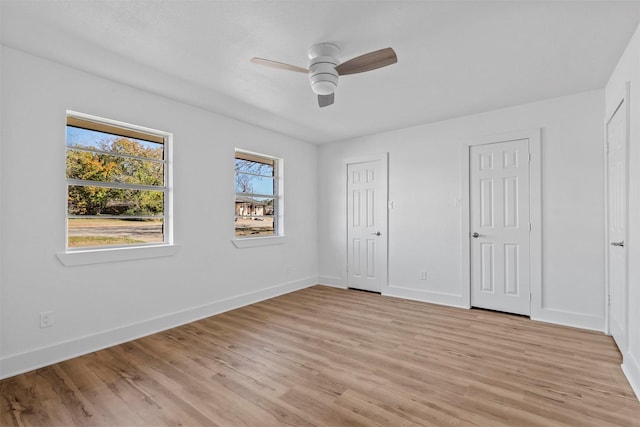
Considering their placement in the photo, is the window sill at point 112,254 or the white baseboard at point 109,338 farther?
the window sill at point 112,254

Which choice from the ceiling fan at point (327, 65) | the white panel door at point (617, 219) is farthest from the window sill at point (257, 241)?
the white panel door at point (617, 219)

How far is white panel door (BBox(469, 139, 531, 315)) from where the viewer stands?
3.84 m

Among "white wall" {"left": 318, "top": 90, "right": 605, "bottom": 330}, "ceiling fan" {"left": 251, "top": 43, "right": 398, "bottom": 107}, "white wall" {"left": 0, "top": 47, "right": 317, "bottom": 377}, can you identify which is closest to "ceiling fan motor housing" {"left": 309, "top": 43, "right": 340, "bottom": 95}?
"ceiling fan" {"left": 251, "top": 43, "right": 398, "bottom": 107}

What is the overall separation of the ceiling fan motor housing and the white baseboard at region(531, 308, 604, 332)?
351cm

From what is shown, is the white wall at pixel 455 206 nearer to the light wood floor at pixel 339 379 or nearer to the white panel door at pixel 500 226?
the white panel door at pixel 500 226

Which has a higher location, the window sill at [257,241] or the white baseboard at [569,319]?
the window sill at [257,241]

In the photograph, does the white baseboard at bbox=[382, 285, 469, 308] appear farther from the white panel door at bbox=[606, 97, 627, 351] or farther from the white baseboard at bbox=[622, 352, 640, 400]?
→ the white baseboard at bbox=[622, 352, 640, 400]

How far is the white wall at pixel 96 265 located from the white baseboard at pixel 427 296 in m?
1.96

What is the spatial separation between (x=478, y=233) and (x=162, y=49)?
4058 millimetres

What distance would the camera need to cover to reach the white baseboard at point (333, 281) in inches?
217

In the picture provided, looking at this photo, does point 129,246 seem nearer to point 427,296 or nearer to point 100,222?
point 100,222

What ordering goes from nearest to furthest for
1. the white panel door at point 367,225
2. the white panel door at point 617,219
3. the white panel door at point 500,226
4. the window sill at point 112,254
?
A: the white panel door at point 617,219
the window sill at point 112,254
the white panel door at point 500,226
the white panel door at point 367,225

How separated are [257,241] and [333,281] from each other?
1.72 meters

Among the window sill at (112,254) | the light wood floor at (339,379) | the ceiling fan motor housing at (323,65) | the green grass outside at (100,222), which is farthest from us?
the green grass outside at (100,222)
